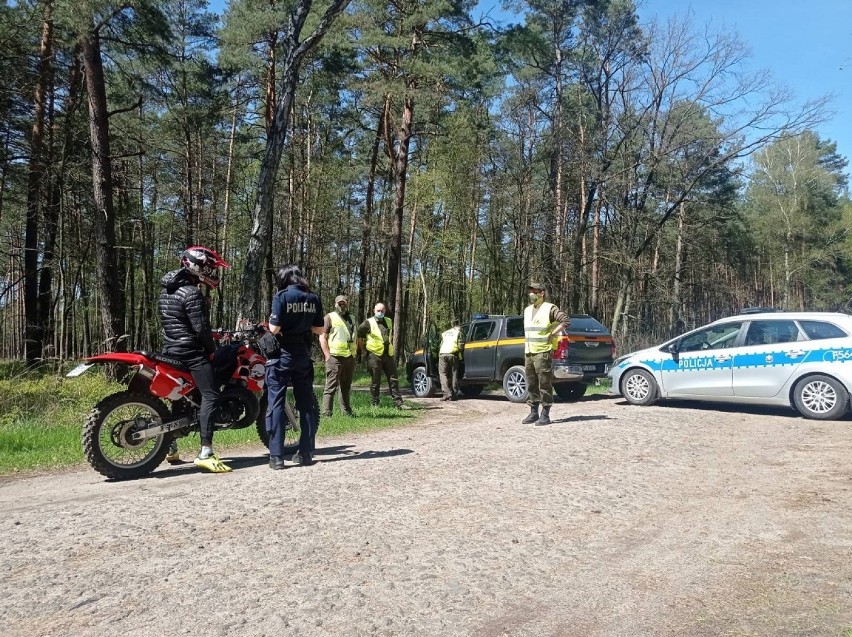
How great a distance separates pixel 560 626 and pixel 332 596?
44.7 inches

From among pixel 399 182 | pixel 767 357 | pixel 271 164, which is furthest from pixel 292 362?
pixel 399 182

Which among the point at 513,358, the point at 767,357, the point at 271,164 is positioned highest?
the point at 271,164

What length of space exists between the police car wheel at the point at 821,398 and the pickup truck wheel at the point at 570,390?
437 cm

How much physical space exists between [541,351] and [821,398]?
179 inches

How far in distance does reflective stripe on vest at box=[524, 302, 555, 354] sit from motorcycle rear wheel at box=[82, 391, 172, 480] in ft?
16.9

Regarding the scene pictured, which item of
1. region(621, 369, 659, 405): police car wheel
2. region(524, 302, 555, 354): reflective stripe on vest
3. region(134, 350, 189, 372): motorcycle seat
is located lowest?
region(621, 369, 659, 405): police car wheel

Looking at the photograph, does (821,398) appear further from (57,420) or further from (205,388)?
(57,420)

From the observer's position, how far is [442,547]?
3.83 m

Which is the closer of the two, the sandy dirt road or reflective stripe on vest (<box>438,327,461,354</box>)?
the sandy dirt road

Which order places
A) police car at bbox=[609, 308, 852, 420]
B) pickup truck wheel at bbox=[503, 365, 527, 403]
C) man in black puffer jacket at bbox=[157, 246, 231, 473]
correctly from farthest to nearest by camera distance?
1. pickup truck wheel at bbox=[503, 365, 527, 403]
2. police car at bbox=[609, 308, 852, 420]
3. man in black puffer jacket at bbox=[157, 246, 231, 473]

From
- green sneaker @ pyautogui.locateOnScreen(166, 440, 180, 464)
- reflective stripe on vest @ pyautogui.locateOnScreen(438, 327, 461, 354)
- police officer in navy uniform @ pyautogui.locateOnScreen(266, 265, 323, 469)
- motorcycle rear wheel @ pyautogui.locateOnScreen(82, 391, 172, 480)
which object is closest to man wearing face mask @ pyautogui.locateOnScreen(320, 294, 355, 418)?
police officer in navy uniform @ pyautogui.locateOnScreen(266, 265, 323, 469)

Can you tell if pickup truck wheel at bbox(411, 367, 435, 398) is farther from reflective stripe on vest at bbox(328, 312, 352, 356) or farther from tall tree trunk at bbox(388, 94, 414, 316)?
reflective stripe on vest at bbox(328, 312, 352, 356)

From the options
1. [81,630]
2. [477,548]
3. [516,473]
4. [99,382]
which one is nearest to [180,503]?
[81,630]

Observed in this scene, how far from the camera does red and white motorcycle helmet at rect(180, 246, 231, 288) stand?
19.1 ft
